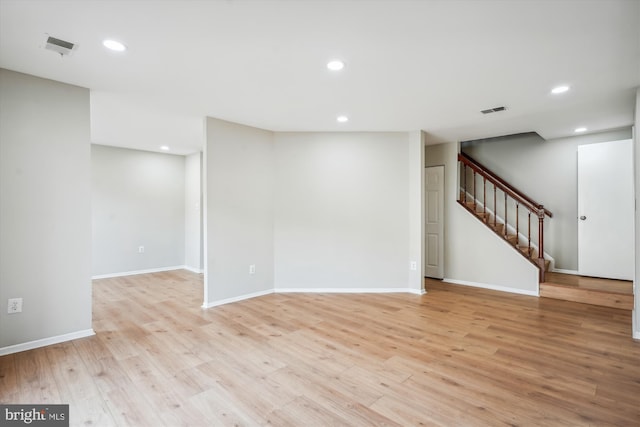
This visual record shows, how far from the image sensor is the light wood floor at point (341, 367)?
188 cm

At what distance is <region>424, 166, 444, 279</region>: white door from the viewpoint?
553cm

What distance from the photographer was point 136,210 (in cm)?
606

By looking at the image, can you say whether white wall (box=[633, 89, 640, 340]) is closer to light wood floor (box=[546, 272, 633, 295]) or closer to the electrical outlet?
light wood floor (box=[546, 272, 633, 295])

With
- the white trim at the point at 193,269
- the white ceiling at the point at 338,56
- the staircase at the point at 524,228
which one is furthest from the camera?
the white trim at the point at 193,269

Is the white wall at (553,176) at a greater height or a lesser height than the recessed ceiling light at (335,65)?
lesser

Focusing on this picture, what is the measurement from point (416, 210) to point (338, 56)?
2.88 meters

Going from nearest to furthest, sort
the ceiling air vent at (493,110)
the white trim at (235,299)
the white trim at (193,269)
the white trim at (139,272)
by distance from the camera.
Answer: the ceiling air vent at (493,110) < the white trim at (235,299) < the white trim at (139,272) < the white trim at (193,269)

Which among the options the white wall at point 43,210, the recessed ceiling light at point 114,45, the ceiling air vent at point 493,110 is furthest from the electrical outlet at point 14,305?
the ceiling air vent at point 493,110

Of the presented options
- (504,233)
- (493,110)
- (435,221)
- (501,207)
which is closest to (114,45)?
(493,110)

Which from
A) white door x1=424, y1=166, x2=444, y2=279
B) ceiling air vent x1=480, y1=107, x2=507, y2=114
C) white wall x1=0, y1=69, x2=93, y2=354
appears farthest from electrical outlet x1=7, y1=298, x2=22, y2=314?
white door x1=424, y1=166, x2=444, y2=279

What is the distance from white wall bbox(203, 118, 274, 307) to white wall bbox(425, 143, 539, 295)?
10.2ft

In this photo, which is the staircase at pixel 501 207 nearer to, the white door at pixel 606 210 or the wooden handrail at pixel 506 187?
the wooden handrail at pixel 506 187

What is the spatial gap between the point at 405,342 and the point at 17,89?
4.12m

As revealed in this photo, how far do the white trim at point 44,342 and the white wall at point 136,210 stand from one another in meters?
3.15
